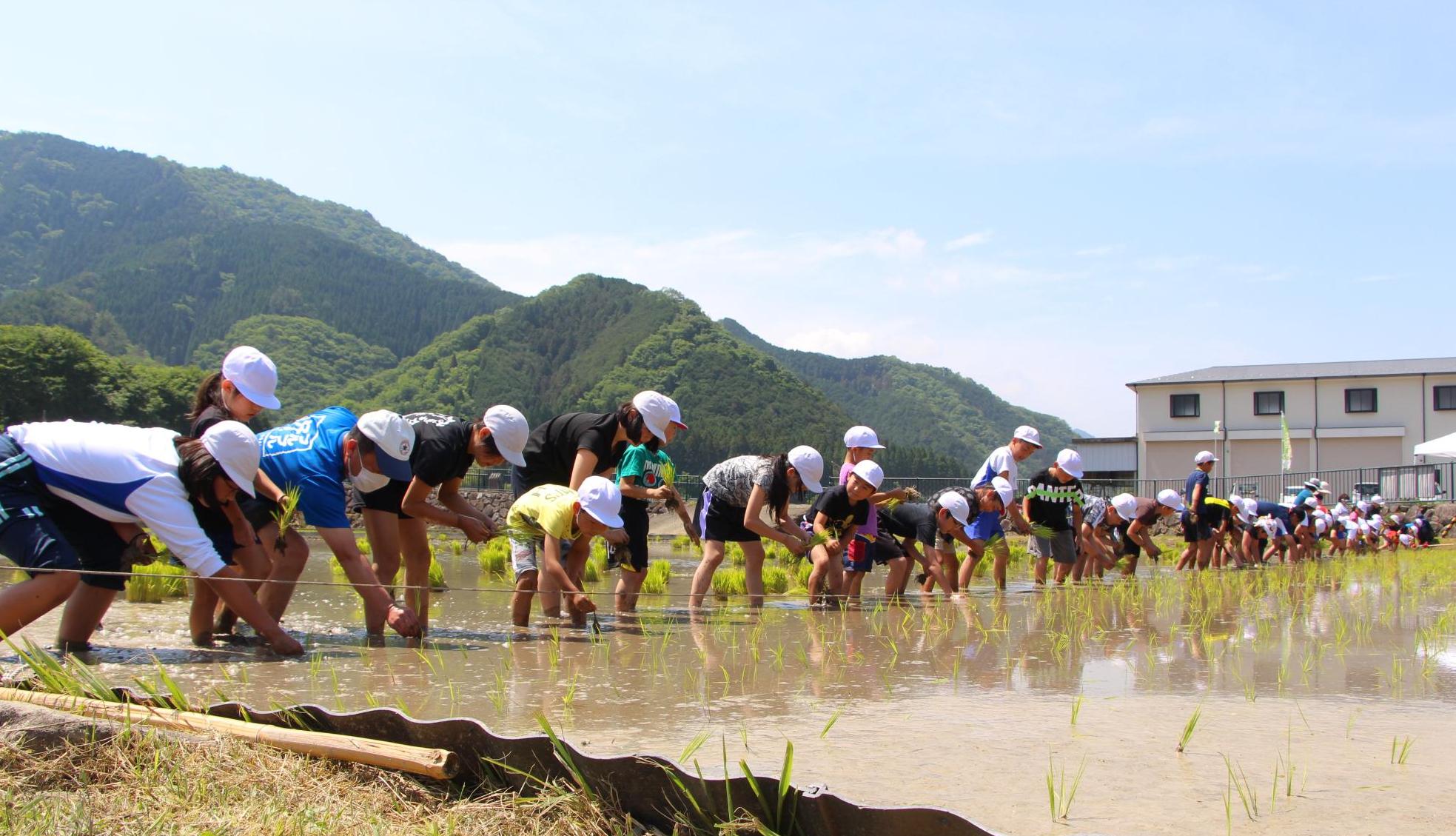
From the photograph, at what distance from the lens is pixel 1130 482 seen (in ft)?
110

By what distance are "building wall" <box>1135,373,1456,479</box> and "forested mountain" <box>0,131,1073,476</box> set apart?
333 inches

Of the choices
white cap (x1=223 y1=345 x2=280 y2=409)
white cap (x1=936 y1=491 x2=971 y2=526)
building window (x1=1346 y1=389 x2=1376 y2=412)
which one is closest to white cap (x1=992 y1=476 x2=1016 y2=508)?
white cap (x1=936 y1=491 x2=971 y2=526)

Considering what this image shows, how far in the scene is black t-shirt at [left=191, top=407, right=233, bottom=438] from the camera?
5.59 meters

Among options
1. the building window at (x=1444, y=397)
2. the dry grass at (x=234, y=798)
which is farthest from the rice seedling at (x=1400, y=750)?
the building window at (x=1444, y=397)

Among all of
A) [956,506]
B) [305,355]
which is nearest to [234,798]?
[956,506]

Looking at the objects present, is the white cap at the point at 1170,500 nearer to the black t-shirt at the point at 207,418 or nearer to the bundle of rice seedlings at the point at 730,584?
the bundle of rice seedlings at the point at 730,584

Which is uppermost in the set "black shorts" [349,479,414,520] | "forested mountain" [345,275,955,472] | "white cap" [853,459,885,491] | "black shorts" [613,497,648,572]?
"forested mountain" [345,275,955,472]

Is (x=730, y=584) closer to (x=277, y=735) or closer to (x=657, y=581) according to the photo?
(x=657, y=581)

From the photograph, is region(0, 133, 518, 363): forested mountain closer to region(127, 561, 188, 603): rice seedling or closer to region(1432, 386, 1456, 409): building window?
region(1432, 386, 1456, 409): building window

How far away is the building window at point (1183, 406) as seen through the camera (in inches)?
1854

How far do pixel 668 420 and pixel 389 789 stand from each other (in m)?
4.35

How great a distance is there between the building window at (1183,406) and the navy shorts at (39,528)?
46.9 m

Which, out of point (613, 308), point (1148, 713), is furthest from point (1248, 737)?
point (613, 308)

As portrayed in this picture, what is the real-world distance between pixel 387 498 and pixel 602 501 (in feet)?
3.66
